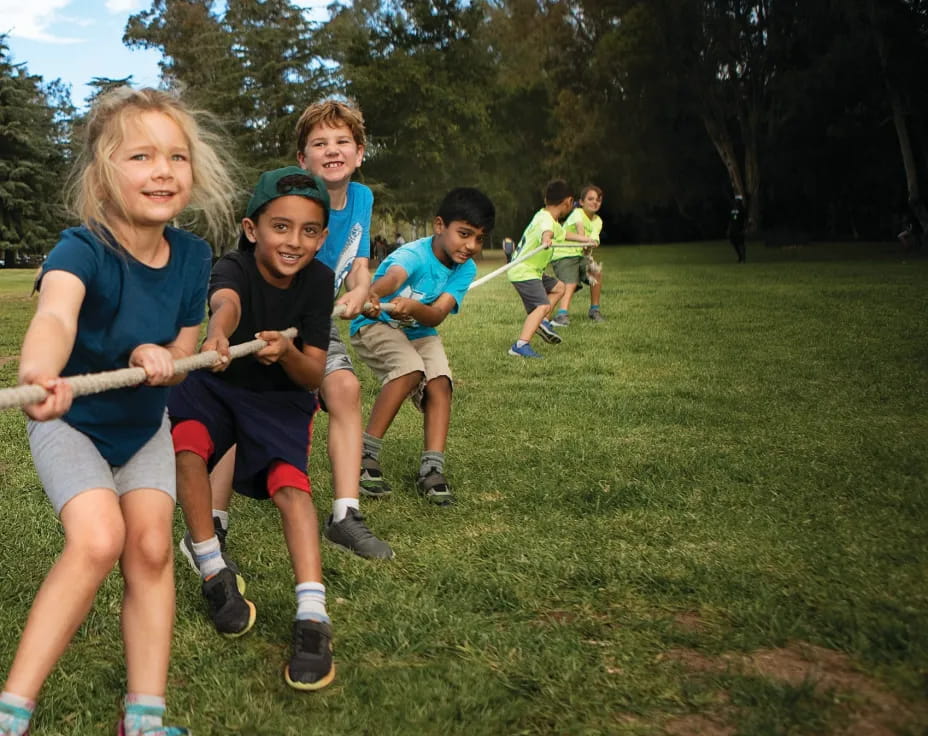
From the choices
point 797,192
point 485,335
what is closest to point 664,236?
point 797,192

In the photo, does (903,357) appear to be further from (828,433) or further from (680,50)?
(680,50)

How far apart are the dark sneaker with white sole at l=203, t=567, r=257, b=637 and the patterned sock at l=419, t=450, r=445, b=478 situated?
4.87ft

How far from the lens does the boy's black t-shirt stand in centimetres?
319

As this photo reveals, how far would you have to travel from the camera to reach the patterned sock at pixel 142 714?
91.0 inches

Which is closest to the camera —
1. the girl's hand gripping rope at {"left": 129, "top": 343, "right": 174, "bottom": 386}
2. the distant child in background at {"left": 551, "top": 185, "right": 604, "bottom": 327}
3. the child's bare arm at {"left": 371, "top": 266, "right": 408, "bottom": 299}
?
the girl's hand gripping rope at {"left": 129, "top": 343, "right": 174, "bottom": 386}

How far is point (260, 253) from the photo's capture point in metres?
3.18

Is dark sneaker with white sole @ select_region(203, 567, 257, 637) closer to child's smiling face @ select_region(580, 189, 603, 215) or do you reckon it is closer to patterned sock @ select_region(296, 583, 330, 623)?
patterned sock @ select_region(296, 583, 330, 623)

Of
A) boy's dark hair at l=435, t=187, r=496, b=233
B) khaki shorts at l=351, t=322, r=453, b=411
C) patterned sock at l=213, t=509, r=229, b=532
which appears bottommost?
patterned sock at l=213, t=509, r=229, b=532

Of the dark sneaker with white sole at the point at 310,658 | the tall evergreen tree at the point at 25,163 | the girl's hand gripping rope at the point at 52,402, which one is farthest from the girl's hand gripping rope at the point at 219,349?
the tall evergreen tree at the point at 25,163

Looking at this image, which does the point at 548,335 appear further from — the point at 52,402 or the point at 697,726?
the point at 52,402

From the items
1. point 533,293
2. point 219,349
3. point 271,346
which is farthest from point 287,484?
point 533,293

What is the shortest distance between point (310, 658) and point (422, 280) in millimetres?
2359

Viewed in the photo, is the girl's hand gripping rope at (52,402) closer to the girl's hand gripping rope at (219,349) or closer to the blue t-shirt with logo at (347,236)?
the girl's hand gripping rope at (219,349)

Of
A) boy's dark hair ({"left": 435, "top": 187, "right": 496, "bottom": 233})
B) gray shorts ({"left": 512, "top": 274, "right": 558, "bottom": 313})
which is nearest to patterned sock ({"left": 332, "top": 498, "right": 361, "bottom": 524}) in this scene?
boy's dark hair ({"left": 435, "top": 187, "right": 496, "bottom": 233})
